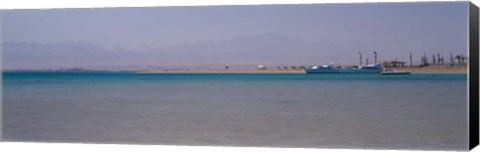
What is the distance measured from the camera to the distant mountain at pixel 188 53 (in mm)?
11227

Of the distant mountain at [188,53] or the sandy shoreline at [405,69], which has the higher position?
the distant mountain at [188,53]

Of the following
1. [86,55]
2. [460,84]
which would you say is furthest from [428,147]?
[86,55]

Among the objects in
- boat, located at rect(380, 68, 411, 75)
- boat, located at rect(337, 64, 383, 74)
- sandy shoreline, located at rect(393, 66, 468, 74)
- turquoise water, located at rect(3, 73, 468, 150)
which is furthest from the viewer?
boat, located at rect(337, 64, 383, 74)

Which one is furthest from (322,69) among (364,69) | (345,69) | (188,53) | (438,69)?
(188,53)

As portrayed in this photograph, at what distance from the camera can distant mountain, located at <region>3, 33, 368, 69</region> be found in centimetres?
1123

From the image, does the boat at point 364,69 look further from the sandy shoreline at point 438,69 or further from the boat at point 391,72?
the sandy shoreline at point 438,69

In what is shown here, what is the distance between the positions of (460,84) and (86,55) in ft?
12.9

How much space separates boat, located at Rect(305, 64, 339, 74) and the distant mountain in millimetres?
56

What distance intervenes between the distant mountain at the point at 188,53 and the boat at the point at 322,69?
56 millimetres

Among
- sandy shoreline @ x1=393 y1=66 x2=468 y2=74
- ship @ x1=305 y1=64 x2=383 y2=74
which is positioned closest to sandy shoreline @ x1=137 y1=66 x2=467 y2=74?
sandy shoreline @ x1=393 y1=66 x2=468 y2=74

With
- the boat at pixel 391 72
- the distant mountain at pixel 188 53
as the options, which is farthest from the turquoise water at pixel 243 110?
the distant mountain at pixel 188 53

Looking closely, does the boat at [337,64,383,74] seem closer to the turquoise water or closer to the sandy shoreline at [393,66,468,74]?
the turquoise water

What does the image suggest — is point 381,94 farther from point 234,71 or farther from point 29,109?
point 29,109

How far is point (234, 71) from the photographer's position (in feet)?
38.1
